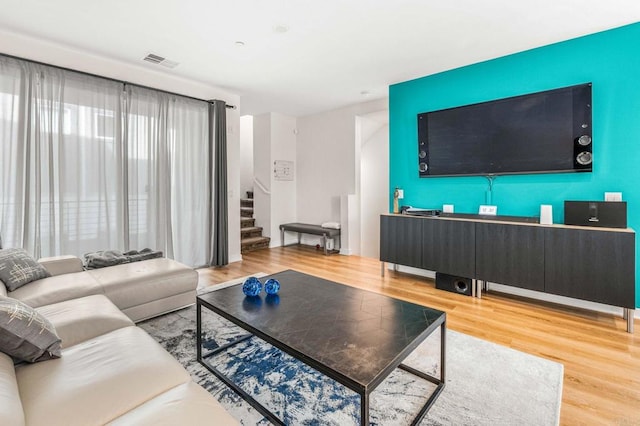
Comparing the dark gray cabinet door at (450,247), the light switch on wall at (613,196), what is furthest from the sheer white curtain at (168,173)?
the light switch on wall at (613,196)

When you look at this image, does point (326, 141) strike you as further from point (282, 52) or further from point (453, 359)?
point (453, 359)

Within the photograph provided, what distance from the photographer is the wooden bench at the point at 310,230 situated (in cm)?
550

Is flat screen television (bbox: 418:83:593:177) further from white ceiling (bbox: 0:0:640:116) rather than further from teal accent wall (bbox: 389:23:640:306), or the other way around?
white ceiling (bbox: 0:0:640:116)

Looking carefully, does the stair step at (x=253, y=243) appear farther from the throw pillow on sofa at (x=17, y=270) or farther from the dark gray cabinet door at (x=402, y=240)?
the throw pillow on sofa at (x=17, y=270)

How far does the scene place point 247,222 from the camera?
6.33 meters

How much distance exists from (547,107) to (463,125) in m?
0.81

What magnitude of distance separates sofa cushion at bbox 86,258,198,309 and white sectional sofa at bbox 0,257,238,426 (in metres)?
0.34

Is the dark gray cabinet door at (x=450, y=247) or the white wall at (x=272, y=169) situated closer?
the dark gray cabinet door at (x=450, y=247)

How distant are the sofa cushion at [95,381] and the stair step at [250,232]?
4.51 meters

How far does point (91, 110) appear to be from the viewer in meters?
3.40

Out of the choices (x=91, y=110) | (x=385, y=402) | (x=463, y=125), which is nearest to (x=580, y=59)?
(x=463, y=125)

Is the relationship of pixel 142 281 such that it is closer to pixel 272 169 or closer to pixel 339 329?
pixel 339 329

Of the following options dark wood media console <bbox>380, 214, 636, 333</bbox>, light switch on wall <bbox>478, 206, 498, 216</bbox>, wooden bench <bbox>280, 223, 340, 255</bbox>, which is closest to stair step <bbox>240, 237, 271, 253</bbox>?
wooden bench <bbox>280, 223, 340, 255</bbox>

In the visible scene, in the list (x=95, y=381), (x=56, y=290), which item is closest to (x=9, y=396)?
(x=95, y=381)
